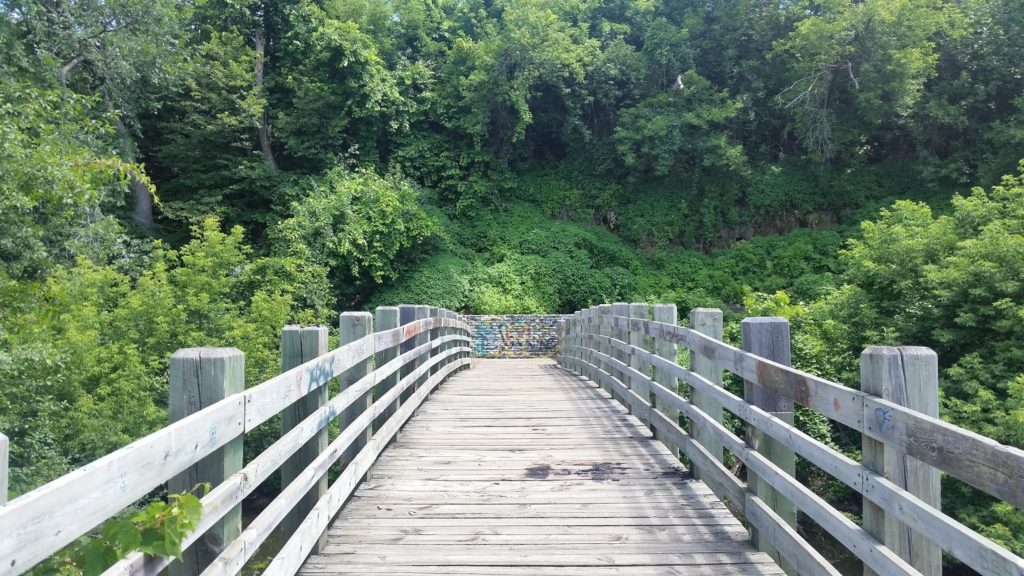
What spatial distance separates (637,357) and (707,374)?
1.80 metres

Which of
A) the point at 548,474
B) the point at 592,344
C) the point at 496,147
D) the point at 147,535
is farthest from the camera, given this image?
the point at 496,147

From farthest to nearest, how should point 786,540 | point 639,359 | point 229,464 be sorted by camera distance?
1. point 639,359
2. point 786,540
3. point 229,464

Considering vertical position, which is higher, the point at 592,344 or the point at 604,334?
the point at 604,334

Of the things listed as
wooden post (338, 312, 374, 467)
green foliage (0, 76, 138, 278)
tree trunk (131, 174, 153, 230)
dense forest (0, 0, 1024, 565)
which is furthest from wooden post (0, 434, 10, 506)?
tree trunk (131, 174, 153, 230)

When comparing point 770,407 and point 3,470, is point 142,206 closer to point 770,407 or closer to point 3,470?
point 770,407

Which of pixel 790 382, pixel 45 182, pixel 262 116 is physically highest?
pixel 262 116

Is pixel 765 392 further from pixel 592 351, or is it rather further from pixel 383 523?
pixel 592 351

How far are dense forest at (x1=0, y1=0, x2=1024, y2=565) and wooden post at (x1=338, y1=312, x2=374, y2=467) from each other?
394 inches

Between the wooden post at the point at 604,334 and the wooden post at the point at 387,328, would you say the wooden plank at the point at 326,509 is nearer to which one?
the wooden post at the point at 387,328

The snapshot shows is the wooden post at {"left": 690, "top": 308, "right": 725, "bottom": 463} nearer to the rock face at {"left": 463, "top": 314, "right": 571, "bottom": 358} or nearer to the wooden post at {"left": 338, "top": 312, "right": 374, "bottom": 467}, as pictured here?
the wooden post at {"left": 338, "top": 312, "right": 374, "bottom": 467}

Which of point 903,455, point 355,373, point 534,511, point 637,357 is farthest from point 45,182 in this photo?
point 903,455

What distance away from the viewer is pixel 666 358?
5.49 meters

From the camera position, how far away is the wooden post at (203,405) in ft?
7.07

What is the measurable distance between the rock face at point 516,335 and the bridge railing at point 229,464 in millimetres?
18160
